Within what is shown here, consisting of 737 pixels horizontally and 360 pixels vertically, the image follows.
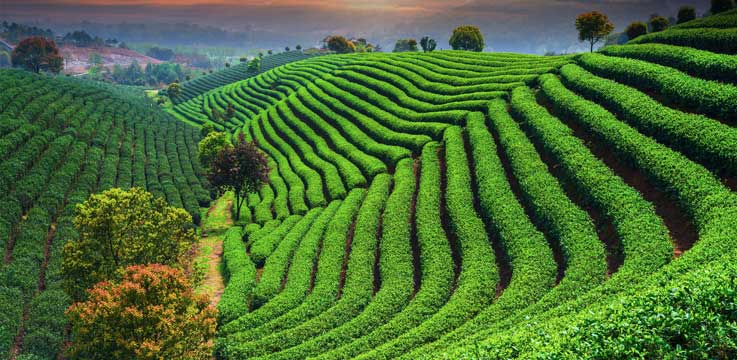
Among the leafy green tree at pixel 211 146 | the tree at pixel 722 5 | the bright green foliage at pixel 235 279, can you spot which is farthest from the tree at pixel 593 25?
the bright green foliage at pixel 235 279

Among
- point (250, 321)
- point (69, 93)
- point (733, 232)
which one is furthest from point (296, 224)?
point (69, 93)

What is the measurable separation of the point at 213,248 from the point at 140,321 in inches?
841

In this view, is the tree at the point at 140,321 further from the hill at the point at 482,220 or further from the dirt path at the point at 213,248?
the dirt path at the point at 213,248

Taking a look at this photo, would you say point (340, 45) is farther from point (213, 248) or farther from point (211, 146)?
point (213, 248)

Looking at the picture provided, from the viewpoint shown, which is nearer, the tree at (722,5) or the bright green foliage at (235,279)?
the bright green foliage at (235,279)

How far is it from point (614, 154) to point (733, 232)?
11.2m

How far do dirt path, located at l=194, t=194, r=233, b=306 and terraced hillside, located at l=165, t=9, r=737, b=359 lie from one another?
1.77 meters

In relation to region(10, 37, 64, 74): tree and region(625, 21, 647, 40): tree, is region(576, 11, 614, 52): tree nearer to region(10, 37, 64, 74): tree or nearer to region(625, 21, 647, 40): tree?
region(625, 21, 647, 40): tree

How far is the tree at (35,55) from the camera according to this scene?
12012cm

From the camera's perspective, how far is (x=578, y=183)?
2638 centimetres

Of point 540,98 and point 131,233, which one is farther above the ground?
point 540,98

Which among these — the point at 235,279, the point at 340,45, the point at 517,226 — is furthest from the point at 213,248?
the point at 340,45

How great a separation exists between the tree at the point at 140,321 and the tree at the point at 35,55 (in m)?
133

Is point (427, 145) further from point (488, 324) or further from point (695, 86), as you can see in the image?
point (488, 324)
